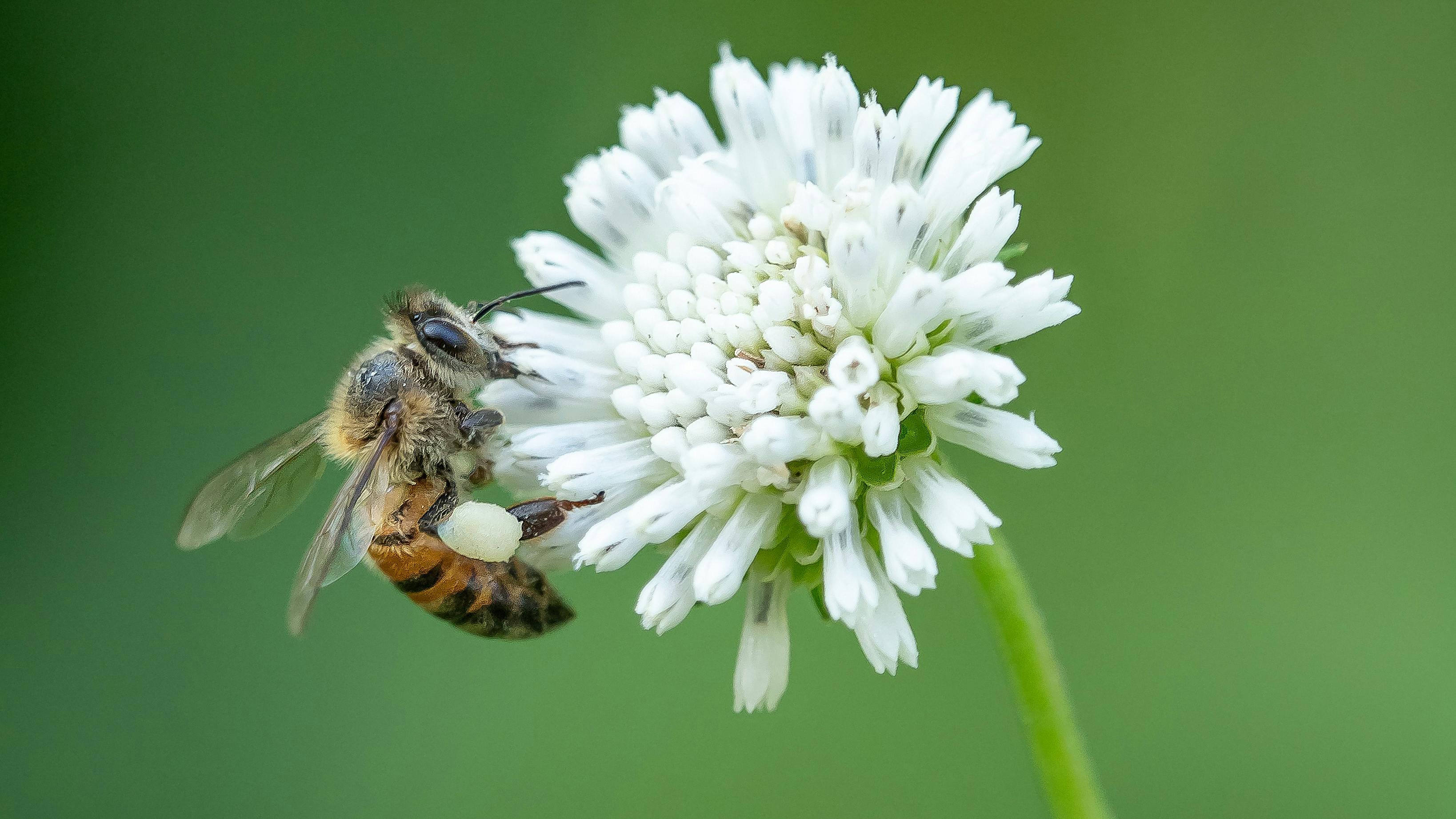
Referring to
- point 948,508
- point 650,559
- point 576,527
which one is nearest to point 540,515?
point 576,527

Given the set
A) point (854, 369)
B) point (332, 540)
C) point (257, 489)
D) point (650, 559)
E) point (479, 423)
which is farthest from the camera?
point (650, 559)

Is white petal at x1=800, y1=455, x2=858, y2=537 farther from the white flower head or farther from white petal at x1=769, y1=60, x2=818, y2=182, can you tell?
white petal at x1=769, y1=60, x2=818, y2=182

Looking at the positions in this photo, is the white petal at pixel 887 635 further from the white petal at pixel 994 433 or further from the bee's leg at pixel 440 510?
the bee's leg at pixel 440 510

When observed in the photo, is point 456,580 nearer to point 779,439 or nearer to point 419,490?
point 419,490

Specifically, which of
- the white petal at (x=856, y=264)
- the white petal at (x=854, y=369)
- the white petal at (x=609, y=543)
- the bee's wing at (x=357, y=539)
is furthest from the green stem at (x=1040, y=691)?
the bee's wing at (x=357, y=539)

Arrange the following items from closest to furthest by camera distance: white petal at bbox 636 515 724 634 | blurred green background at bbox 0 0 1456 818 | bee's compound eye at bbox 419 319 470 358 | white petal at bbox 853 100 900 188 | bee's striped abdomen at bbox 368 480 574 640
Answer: white petal at bbox 636 515 724 634, white petal at bbox 853 100 900 188, bee's striped abdomen at bbox 368 480 574 640, bee's compound eye at bbox 419 319 470 358, blurred green background at bbox 0 0 1456 818

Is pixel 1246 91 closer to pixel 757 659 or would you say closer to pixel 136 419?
pixel 757 659

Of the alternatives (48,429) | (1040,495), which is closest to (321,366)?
(48,429)

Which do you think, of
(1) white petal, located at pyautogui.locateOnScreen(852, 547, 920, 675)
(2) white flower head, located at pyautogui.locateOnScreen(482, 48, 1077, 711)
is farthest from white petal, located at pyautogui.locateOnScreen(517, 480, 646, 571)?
(1) white petal, located at pyautogui.locateOnScreen(852, 547, 920, 675)
